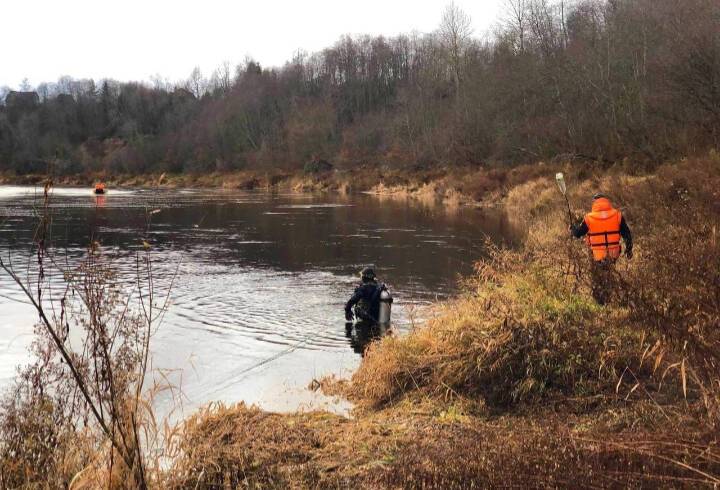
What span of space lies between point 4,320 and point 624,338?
1080 centimetres

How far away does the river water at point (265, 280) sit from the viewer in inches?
360

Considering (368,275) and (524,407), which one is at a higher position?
(368,275)

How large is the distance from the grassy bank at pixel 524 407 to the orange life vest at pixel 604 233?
11.8 inches

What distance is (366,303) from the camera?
11.2 meters

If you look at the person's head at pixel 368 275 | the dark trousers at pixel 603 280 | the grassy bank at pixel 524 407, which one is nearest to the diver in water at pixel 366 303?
the person's head at pixel 368 275

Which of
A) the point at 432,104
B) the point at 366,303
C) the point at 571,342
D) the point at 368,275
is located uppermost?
the point at 432,104

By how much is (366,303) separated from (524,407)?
5.05 m

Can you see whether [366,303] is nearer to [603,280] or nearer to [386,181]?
[603,280]

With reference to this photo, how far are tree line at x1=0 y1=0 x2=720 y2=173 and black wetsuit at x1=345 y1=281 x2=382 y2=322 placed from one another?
562 cm

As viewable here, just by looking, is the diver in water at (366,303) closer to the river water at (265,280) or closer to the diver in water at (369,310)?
the diver in water at (369,310)

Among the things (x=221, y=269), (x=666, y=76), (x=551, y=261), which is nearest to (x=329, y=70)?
(x=666, y=76)

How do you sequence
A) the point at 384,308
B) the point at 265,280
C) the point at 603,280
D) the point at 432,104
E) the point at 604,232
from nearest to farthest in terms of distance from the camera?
the point at 603,280
the point at 604,232
the point at 384,308
the point at 265,280
the point at 432,104

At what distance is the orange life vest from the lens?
9.32 metres

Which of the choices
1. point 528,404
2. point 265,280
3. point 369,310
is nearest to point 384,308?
point 369,310
